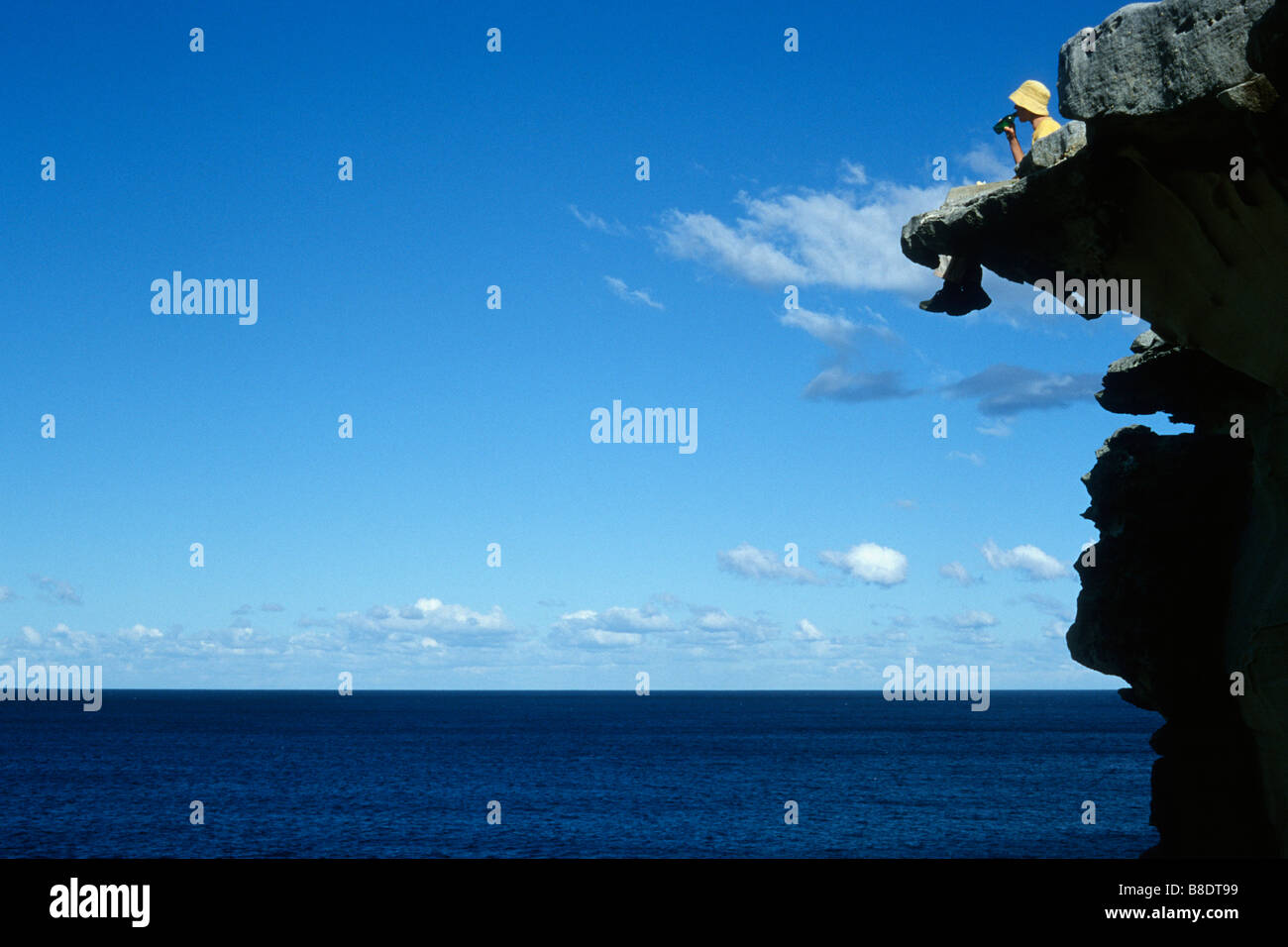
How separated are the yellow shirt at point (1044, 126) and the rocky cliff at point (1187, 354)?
0.74 m

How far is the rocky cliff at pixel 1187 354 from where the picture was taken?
47.4 feet

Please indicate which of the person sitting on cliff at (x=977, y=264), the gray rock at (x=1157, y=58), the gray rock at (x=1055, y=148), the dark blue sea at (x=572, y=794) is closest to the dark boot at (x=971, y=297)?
the person sitting on cliff at (x=977, y=264)

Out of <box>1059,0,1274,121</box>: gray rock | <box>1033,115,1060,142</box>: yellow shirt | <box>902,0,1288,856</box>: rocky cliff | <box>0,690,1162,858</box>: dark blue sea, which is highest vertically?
<box>1033,115,1060,142</box>: yellow shirt

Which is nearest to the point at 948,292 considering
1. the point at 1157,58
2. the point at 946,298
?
the point at 946,298

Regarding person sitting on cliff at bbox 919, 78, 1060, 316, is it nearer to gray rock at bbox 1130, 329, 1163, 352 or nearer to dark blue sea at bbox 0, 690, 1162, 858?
gray rock at bbox 1130, 329, 1163, 352

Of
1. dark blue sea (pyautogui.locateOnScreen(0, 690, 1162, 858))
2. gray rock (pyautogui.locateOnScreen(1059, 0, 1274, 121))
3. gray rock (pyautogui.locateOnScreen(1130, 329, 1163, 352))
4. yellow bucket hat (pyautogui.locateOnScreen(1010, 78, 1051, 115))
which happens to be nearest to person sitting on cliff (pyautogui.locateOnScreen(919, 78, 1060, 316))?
yellow bucket hat (pyautogui.locateOnScreen(1010, 78, 1051, 115))

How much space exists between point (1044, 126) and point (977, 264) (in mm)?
2486

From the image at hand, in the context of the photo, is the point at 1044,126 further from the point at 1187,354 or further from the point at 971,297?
the point at 1187,354

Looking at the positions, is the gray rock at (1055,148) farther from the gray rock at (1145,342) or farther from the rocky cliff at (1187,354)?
the gray rock at (1145,342)

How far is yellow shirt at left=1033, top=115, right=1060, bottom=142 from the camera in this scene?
18.2 metres

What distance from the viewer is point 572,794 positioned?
7238cm

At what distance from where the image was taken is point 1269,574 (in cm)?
2052

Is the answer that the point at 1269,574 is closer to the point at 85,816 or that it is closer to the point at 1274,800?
the point at 1274,800

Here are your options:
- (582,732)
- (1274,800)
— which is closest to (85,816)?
(1274,800)
